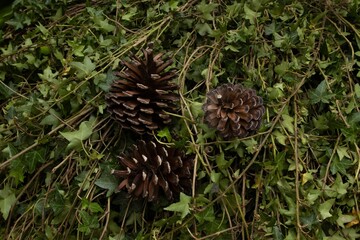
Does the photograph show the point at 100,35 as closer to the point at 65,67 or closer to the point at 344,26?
the point at 65,67

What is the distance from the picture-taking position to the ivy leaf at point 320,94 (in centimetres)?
71

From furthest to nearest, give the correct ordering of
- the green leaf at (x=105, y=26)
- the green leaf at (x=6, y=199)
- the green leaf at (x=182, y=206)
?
the green leaf at (x=105, y=26) → the green leaf at (x=6, y=199) → the green leaf at (x=182, y=206)

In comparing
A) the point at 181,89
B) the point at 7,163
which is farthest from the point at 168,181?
the point at 7,163

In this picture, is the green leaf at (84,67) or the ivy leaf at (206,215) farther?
the green leaf at (84,67)

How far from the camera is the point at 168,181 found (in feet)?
2.16

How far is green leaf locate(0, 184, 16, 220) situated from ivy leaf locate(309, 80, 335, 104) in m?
0.46

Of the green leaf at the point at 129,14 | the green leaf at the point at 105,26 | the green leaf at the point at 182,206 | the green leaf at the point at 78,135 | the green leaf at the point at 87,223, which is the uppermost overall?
the green leaf at the point at 129,14

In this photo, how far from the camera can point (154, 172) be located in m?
0.66

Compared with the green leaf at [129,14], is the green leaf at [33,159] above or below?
below

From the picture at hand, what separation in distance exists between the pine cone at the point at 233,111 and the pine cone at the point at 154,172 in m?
0.07

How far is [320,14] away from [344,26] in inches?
1.9

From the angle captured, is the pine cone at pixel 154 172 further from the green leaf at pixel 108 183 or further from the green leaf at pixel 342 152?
the green leaf at pixel 342 152

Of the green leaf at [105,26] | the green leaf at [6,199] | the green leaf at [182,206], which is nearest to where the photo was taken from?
the green leaf at [182,206]

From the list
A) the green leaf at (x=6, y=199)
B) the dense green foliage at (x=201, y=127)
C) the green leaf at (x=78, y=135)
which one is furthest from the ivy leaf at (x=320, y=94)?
the green leaf at (x=6, y=199)
